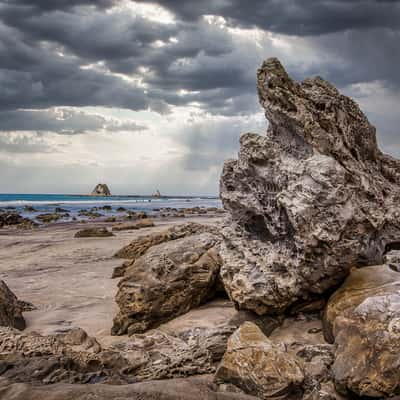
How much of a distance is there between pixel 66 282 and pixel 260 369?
694 cm

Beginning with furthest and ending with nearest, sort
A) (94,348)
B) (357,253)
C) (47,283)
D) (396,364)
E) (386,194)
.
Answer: (47,283) < (386,194) < (94,348) < (357,253) < (396,364)

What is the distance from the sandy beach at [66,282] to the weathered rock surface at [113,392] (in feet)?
7.51

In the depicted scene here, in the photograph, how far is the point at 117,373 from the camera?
4.12 meters

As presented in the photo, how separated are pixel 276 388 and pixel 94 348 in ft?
7.95

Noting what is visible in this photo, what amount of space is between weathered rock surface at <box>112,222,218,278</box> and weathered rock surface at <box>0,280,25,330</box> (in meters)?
3.43

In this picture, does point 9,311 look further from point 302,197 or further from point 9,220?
point 9,220

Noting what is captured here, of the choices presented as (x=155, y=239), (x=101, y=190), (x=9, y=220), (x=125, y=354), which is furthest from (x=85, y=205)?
(x=101, y=190)

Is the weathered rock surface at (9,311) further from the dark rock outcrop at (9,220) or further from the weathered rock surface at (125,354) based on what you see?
the dark rock outcrop at (9,220)

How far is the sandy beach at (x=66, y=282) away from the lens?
21.1ft

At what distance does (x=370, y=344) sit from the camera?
339cm

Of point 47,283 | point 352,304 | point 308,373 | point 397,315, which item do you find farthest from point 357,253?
point 47,283

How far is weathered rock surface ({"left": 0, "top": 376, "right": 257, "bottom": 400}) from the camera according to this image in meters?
2.97

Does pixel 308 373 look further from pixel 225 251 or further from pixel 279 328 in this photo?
pixel 225 251

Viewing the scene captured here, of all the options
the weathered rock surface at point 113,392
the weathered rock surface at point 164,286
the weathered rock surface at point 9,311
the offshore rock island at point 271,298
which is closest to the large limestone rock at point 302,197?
the offshore rock island at point 271,298
